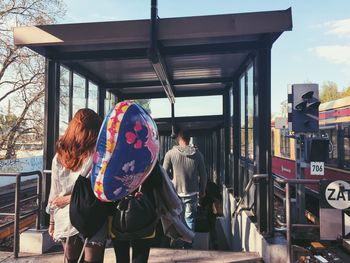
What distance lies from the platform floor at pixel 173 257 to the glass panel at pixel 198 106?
17.7 ft

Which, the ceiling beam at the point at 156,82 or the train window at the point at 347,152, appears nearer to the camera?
the ceiling beam at the point at 156,82

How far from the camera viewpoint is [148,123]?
229cm

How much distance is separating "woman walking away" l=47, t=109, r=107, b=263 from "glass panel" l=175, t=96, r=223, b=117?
706 cm

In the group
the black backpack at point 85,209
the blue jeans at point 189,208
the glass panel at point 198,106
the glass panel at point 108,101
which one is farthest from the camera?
the glass panel at point 198,106

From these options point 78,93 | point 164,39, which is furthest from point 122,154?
point 78,93

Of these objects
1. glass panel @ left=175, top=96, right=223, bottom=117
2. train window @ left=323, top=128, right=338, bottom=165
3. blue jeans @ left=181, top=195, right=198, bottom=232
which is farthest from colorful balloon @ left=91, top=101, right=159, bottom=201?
train window @ left=323, top=128, right=338, bottom=165

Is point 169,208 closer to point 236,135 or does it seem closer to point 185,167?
point 185,167

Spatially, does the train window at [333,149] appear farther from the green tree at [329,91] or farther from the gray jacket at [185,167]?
the green tree at [329,91]

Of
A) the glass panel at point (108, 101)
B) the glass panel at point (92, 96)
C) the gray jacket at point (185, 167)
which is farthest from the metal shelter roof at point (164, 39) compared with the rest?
the glass panel at point (108, 101)

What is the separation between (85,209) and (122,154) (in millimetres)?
463

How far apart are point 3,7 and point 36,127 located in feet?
20.9

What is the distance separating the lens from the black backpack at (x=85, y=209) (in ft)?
7.52

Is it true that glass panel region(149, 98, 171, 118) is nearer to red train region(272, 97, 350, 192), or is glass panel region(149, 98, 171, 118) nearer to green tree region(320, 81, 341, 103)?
red train region(272, 97, 350, 192)

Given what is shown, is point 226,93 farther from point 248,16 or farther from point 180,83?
point 248,16
